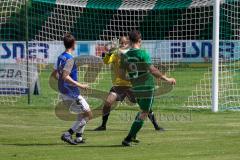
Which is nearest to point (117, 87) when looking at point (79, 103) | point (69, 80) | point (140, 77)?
point (140, 77)

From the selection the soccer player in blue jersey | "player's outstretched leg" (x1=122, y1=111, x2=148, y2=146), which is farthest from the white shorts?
"player's outstretched leg" (x1=122, y1=111, x2=148, y2=146)

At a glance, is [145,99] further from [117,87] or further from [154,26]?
[154,26]

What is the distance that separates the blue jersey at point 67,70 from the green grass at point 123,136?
952 mm

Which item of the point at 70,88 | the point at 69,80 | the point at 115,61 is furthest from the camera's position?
the point at 115,61

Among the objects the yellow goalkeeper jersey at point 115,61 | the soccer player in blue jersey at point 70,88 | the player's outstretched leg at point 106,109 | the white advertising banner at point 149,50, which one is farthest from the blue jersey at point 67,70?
the white advertising banner at point 149,50

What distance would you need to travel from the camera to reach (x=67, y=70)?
42.9 ft

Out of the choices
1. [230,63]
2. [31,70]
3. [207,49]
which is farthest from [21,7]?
[207,49]

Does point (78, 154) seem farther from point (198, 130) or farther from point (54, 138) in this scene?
point (198, 130)

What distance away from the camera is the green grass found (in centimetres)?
1206

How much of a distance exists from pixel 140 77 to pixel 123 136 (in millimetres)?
1688

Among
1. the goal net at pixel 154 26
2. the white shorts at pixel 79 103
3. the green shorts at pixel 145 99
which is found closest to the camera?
the green shorts at pixel 145 99

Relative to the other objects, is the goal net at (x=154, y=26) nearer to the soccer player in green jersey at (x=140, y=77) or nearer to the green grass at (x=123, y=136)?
the green grass at (x=123, y=136)

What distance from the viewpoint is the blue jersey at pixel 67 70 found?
13.1 m

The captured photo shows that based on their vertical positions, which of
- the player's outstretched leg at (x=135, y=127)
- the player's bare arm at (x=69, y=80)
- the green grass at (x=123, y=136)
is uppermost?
the player's bare arm at (x=69, y=80)
